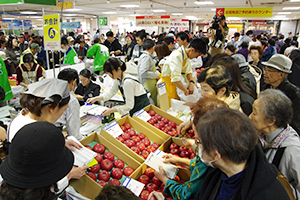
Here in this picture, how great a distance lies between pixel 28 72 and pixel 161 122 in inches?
150

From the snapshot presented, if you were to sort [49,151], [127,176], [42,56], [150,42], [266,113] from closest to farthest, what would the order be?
[49,151] → [266,113] → [127,176] → [150,42] → [42,56]

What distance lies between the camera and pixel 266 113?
1.60 m

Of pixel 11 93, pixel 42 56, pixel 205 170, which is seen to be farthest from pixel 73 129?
pixel 42 56

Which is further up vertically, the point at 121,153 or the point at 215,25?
the point at 215,25

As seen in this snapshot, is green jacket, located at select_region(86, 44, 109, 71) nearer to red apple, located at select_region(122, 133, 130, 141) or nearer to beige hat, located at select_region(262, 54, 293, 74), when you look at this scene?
red apple, located at select_region(122, 133, 130, 141)

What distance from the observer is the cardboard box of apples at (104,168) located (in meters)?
1.58

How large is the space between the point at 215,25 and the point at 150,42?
1843 mm

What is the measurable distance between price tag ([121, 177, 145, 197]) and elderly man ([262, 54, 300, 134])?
78.8 inches

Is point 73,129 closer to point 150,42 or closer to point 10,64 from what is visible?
point 150,42

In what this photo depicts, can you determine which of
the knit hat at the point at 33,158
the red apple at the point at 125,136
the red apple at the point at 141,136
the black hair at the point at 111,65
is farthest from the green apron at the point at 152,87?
the knit hat at the point at 33,158

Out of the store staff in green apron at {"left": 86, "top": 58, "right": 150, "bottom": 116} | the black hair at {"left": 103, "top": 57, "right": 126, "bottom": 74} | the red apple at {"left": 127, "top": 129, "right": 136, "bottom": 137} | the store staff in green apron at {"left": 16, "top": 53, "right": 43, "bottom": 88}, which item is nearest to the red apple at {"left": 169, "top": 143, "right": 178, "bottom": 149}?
the red apple at {"left": 127, "top": 129, "right": 136, "bottom": 137}

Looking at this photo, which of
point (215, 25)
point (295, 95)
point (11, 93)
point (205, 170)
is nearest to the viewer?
point (205, 170)

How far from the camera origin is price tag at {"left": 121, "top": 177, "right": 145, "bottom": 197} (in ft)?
5.31

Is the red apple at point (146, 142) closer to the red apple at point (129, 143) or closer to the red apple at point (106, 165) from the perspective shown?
the red apple at point (129, 143)
